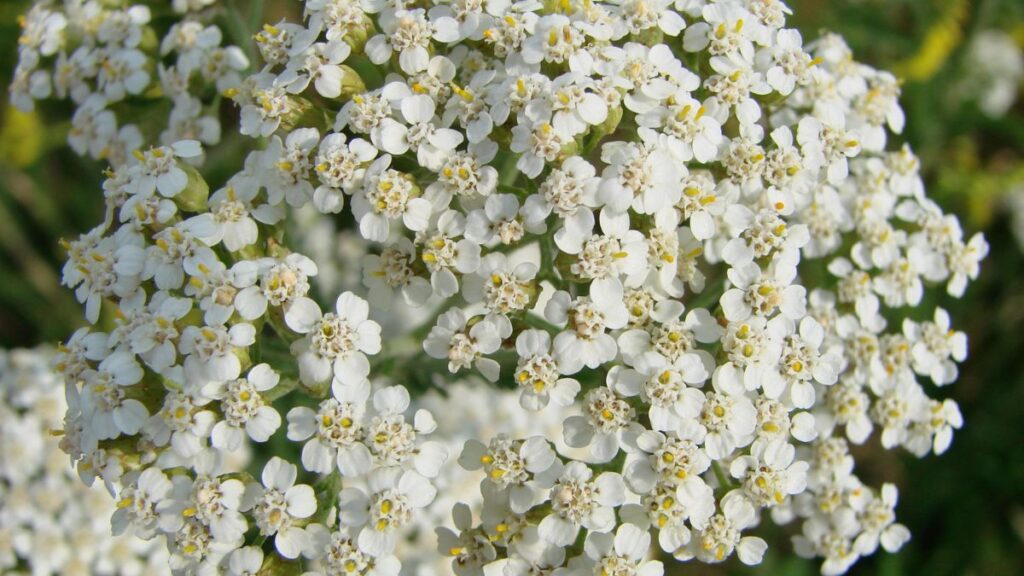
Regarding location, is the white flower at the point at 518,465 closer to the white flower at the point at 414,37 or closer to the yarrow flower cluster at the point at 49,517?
the white flower at the point at 414,37

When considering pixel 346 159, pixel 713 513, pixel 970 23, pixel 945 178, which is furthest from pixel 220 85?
pixel 970 23

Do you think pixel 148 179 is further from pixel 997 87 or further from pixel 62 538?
pixel 997 87

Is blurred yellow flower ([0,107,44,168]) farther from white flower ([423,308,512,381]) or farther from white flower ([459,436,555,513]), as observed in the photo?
white flower ([459,436,555,513])

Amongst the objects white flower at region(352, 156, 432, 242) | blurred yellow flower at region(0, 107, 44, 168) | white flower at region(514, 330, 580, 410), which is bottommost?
blurred yellow flower at region(0, 107, 44, 168)

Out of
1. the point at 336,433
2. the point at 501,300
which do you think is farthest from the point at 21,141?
the point at 501,300

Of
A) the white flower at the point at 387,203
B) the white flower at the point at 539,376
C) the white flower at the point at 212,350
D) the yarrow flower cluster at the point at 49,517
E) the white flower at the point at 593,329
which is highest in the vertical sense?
the white flower at the point at 387,203

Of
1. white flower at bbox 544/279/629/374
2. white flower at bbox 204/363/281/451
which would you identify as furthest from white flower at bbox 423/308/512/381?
white flower at bbox 204/363/281/451

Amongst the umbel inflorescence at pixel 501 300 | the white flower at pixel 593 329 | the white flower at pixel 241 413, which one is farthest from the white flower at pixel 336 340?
the white flower at pixel 593 329
